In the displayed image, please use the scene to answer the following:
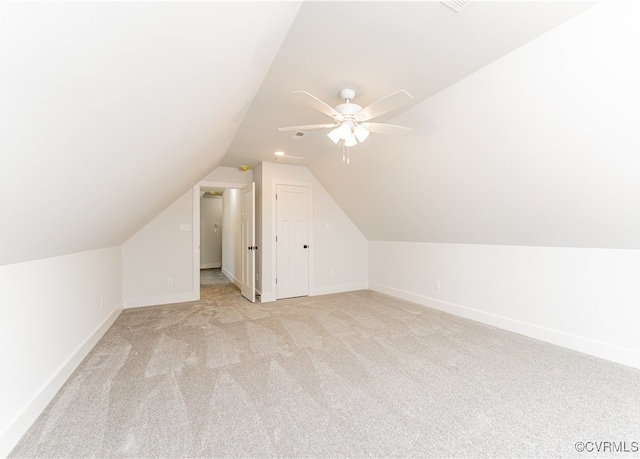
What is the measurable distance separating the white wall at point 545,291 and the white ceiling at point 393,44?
2205 millimetres

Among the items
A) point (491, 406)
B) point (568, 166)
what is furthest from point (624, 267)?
point (491, 406)

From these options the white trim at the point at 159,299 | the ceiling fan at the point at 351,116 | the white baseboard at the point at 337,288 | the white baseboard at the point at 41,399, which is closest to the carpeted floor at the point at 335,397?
the white baseboard at the point at 41,399

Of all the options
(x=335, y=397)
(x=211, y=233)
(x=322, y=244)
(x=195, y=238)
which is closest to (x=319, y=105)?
(x=335, y=397)

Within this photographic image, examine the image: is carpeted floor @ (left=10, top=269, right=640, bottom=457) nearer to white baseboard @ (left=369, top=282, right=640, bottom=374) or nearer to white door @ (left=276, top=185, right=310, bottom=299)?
white baseboard @ (left=369, top=282, right=640, bottom=374)

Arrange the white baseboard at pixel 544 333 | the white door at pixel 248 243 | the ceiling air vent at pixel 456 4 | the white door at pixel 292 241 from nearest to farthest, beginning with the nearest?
the ceiling air vent at pixel 456 4
the white baseboard at pixel 544 333
the white door at pixel 248 243
the white door at pixel 292 241

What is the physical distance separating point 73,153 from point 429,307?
438cm

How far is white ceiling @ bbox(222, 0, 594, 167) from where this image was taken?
155 cm

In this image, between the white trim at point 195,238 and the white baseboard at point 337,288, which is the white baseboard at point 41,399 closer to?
the white trim at point 195,238

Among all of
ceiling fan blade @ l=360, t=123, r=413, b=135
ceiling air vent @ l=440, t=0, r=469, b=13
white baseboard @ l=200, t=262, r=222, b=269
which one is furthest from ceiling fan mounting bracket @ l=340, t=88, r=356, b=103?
white baseboard @ l=200, t=262, r=222, b=269

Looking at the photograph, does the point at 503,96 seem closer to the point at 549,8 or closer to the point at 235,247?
the point at 549,8

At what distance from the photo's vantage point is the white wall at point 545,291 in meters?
2.48

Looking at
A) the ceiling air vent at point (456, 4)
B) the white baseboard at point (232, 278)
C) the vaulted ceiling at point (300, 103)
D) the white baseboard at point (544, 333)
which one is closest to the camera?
the vaulted ceiling at point (300, 103)

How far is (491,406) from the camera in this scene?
1.84m

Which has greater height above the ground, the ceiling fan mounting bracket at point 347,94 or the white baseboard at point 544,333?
the ceiling fan mounting bracket at point 347,94
